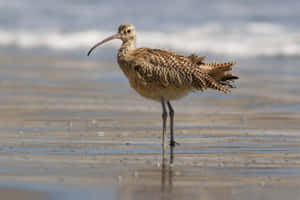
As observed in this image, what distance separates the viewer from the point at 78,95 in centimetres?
1147

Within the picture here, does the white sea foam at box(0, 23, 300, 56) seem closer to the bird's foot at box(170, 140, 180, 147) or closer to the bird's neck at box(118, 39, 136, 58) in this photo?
the bird's neck at box(118, 39, 136, 58)

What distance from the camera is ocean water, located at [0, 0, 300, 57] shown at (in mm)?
19422

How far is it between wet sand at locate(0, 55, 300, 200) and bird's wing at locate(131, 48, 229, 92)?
1.94ft

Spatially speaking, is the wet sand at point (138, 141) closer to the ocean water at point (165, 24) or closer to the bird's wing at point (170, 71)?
the bird's wing at point (170, 71)

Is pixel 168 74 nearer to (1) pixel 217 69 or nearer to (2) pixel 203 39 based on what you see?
(1) pixel 217 69

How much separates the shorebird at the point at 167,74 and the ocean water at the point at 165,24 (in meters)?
9.90

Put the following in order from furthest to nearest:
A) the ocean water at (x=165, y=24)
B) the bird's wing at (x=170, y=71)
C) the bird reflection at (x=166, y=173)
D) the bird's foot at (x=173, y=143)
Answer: the ocean water at (x=165, y=24) < the bird's wing at (x=170, y=71) < the bird's foot at (x=173, y=143) < the bird reflection at (x=166, y=173)

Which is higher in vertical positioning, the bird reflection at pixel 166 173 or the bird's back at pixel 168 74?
the bird's back at pixel 168 74

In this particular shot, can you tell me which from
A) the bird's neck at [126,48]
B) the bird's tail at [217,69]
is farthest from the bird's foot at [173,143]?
the bird's neck at [126,48]

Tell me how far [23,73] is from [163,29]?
8.59m

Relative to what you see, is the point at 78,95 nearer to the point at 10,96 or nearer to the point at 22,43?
the point at 10,96

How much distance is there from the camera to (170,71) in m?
7.97

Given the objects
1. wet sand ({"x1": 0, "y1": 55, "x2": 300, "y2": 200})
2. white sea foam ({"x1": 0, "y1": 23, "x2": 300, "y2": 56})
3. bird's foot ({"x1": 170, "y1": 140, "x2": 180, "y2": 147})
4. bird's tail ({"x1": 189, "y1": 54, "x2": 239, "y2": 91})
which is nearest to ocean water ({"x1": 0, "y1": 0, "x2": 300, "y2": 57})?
white sea foam ({"x1": 0, "y1": 23, "x2": 300, "y2": 56})

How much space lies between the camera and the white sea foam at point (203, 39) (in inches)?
736
